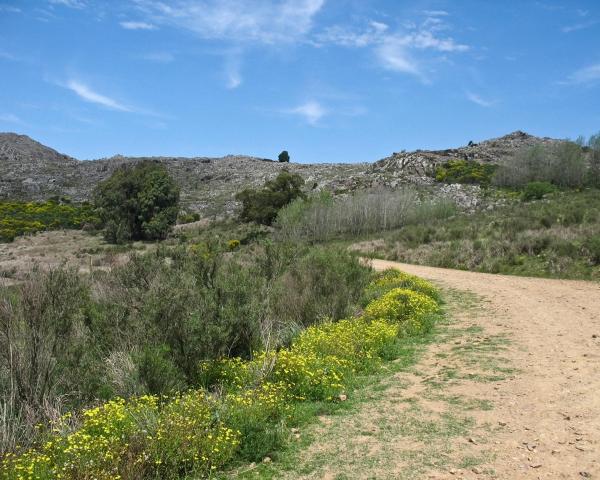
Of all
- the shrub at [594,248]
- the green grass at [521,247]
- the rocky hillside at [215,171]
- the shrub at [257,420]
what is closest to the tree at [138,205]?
the rocky hillside at [215,171]

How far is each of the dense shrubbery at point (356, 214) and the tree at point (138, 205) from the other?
12.8m

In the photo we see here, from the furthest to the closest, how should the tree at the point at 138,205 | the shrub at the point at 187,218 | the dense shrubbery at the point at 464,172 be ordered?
the dense shrubbery at the point at 464,172 < the shrub at the point at 187,218 < the tree at the point at 138,205

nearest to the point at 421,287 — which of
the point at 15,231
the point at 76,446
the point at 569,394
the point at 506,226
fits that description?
the point at 569,394

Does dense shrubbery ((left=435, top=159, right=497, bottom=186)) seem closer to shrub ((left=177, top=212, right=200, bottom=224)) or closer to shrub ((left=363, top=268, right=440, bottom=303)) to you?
shrub ((left=177, top=212, right=200, bottom=224))

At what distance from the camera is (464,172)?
2798 inches

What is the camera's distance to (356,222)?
48.7 metres

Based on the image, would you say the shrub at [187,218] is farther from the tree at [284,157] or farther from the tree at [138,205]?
the tree at [284,157]

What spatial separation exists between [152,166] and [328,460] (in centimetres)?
5831

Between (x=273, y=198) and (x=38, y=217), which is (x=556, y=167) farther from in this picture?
(x=38, y=217)

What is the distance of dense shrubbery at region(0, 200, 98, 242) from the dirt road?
55.2 m

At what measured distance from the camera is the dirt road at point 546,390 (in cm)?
516

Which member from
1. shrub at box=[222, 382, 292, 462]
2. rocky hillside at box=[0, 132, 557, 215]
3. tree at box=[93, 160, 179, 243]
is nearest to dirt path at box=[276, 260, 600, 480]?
shrub at box=[222, 382, 292, 462]

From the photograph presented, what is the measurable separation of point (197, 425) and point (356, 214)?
43.8 meters

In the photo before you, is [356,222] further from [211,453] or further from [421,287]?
[211,453]
